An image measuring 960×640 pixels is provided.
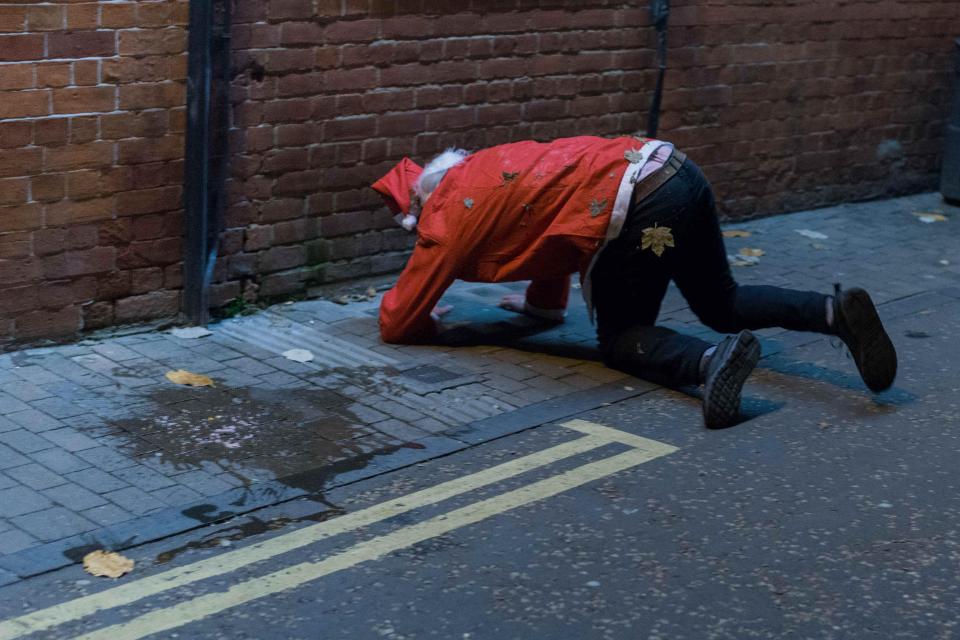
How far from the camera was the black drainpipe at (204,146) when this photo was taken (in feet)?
19.3

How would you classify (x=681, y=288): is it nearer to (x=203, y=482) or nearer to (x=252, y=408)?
(x=252, y=408)

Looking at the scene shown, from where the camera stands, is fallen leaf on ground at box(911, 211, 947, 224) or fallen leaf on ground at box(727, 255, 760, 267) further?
fallen leaf on ground at box(911, 211, 947, 224)

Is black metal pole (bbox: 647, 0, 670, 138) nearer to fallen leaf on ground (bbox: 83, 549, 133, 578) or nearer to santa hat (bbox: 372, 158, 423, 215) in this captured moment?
santa hat (bbox: 372, 158, 423, 215)

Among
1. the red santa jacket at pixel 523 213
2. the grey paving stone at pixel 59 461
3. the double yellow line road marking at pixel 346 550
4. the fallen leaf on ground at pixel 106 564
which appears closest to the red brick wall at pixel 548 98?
the red santa jacket at pixel 523 213

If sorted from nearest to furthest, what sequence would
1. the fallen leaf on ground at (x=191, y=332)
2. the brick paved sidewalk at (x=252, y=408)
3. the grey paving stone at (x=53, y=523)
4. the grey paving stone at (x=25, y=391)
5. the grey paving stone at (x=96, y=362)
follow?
the grey paving stone at (x=53, y=523) < the brick paved sidewalk at (x=252, y=408) < the grey paving stone at (x=25, y=391) < the grey paving stone at (x=96, y=362) < the fallen leaf on ground at (x=191, y=332)

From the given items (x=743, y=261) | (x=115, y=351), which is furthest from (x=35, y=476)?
(x=743, y=261)

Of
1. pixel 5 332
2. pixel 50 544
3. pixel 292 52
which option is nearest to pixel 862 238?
pixel 292 52

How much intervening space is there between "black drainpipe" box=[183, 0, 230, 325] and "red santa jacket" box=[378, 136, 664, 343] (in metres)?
1.00

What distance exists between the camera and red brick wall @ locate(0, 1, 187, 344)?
544 centimetres

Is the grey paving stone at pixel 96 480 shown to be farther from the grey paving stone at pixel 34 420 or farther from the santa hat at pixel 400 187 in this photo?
the santa hat at pixel 400 187

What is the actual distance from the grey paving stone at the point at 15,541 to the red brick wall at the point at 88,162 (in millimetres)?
1745

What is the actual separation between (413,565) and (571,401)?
163cm

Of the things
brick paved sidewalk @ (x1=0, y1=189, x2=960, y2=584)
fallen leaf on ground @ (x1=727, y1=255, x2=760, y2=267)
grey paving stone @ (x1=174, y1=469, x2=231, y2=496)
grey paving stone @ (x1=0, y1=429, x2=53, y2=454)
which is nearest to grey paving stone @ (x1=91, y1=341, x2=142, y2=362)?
brick paved sidewalk @ (x1=0, y1=189, x2=960, y2=584)

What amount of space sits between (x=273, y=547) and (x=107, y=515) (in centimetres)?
55
